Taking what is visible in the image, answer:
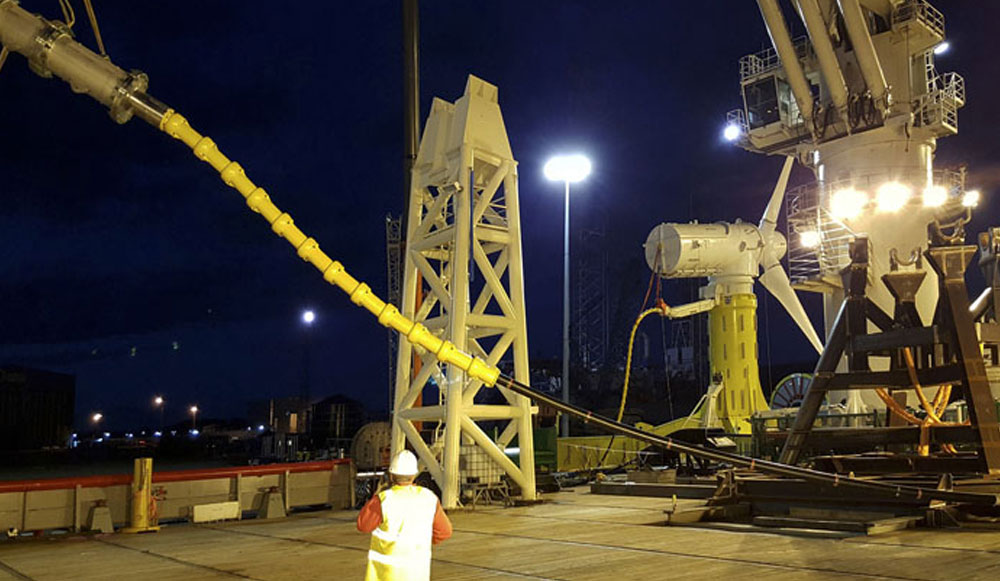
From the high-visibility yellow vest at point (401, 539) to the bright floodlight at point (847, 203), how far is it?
29031 mm

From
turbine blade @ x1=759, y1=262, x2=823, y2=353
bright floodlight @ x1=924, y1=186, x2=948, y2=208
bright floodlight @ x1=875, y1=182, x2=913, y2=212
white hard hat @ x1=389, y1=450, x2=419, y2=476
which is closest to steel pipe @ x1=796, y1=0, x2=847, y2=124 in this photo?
bright floodlight @ x1=875, y1=182, x2=913, y2=212

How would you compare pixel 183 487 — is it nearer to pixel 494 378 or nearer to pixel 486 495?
pixel 486 495

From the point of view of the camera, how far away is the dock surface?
29.7ft

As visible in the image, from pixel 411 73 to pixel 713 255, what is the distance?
1623 centimetres

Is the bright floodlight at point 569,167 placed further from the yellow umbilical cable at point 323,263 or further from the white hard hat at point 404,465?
the white hard hat at point 404,465

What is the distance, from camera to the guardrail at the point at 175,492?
1471cm

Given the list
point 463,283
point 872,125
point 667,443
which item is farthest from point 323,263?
point 872,125

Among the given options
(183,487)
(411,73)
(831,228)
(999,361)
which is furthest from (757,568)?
(831,228)

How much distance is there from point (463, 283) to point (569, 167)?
13.4 meters

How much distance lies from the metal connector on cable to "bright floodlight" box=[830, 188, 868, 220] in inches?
1103

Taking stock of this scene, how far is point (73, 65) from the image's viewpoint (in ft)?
26.6

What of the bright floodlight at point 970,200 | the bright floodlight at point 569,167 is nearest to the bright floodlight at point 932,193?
the bright floodlight at point 569,167

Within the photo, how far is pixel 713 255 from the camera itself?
31547mm

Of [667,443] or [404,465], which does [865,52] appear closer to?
[667,443]
